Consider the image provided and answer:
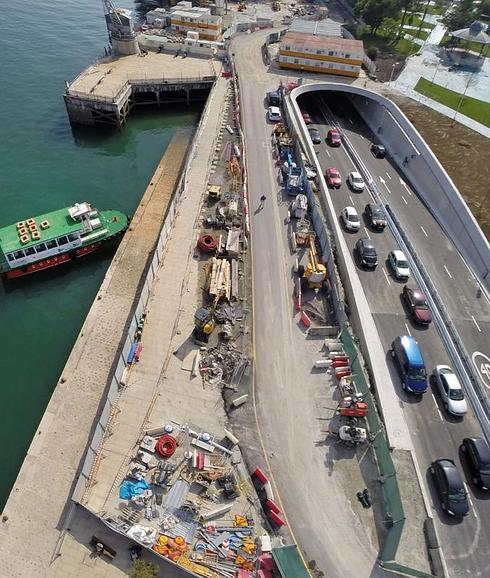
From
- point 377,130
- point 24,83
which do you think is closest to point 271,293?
point 377,130

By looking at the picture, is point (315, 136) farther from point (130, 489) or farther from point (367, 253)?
point (130, 489)

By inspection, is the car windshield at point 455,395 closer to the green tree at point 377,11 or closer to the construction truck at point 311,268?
the construction truck at point 311,268

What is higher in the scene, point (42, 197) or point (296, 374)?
point (296, 374)

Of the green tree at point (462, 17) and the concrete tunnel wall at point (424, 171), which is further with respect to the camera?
the green tree at point (462, 17)

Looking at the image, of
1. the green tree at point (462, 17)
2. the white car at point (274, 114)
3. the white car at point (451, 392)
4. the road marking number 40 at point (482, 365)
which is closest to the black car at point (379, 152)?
the white car at point (274, 114)

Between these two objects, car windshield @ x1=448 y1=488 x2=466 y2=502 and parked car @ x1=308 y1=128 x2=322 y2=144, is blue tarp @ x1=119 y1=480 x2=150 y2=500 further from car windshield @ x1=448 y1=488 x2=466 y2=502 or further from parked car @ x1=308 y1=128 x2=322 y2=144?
parked car @ x1=308 y1=128 x2=322 y2=144

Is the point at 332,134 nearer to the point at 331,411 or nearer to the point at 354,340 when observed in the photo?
the point at 354,340

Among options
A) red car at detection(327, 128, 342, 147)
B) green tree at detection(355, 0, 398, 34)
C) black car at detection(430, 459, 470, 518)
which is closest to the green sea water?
red car at detection(327, 128, 342, 147)
